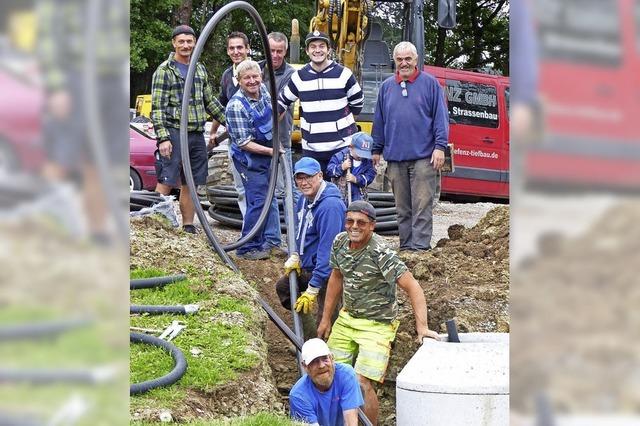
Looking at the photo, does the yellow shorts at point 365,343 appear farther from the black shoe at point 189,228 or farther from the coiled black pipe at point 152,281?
the black shoe at point 189,228

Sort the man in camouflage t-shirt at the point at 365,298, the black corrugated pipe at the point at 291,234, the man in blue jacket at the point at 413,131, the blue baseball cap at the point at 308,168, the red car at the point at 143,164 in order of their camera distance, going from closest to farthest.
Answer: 1. the man in camouflage t-shirt at the point at 365,298
2. the blue baseball cap at the point at 308,168
3. the black corrugated pipe at the point at 291,234
4. the man in blue jacket at the point at 413,131
5. the red car at the point at 143,164

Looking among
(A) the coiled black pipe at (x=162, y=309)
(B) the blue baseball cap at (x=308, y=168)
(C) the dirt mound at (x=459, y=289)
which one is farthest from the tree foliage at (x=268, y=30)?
(A) the coiled black pipe at (x=162, y=309)

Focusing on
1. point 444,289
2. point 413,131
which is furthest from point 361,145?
point 444,289

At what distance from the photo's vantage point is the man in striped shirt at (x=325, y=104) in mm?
8180

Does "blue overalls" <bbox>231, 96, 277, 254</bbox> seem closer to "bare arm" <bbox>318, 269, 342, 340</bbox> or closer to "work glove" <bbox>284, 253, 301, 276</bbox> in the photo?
"work glove" <bbox>284, 253, 301, 276</bbox>

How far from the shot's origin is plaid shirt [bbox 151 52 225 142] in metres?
8.14

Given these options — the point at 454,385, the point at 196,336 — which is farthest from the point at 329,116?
the point at 454,385

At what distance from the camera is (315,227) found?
23.1 ft

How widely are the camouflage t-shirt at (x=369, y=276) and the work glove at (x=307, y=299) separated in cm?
36
